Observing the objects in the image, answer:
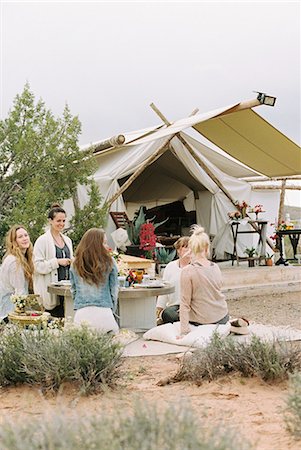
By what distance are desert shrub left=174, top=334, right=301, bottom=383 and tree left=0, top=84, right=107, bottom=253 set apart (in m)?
4.01

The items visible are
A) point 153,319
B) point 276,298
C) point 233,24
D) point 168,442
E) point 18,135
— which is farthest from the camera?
point 276,298

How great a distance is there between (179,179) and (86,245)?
799 centimetres

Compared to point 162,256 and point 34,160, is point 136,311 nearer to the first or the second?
point 34,160

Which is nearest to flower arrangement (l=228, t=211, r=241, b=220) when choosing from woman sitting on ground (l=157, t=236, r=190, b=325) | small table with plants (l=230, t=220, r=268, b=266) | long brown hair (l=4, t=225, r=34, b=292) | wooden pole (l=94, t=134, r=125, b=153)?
small table with plants (l=230, t=220, r=268, b=266)

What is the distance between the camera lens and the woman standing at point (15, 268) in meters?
6.41

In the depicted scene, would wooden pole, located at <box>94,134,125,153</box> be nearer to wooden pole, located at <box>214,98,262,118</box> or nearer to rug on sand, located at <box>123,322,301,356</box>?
wooden pole, located at <box>214,98,262,118</box>

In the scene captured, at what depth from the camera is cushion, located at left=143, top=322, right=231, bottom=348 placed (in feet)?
19.2

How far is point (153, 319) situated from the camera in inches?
280

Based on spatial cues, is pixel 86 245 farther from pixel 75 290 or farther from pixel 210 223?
pixel 210 223

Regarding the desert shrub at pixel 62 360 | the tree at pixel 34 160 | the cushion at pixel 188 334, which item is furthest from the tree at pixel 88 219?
the desert shrub at pixel 62 360

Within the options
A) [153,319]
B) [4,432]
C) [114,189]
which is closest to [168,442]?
[4,432]

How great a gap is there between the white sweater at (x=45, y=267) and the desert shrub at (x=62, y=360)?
7.33 ft

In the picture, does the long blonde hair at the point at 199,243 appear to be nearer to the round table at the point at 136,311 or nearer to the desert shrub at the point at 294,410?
the round table at the point at 136,311

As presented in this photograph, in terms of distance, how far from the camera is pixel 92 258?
582 cm
